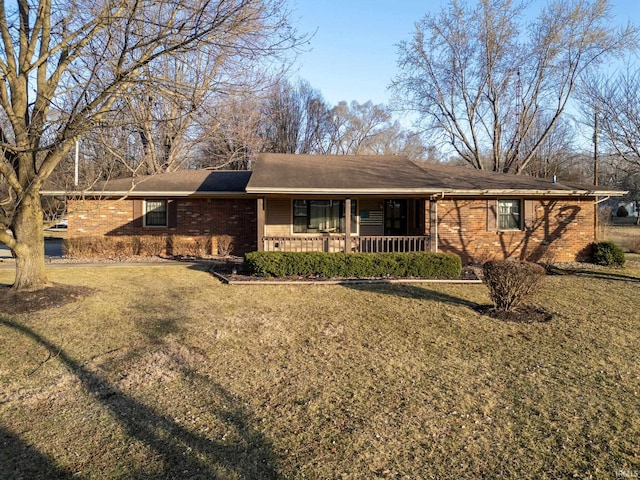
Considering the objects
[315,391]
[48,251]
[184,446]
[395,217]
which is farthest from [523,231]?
[48,251]

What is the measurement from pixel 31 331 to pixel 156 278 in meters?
4.43

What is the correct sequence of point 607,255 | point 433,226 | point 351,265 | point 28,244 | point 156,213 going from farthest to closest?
point 156,213 → point 607,255 → point 433,226 → point 351,265 → point 28,244

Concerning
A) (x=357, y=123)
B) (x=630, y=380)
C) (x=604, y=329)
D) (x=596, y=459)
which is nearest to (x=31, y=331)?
(x=596, y=459)

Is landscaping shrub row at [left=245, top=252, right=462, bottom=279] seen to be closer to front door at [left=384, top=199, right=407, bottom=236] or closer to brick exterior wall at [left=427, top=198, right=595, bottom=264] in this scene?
brick exterior wall at [left=427, top=198, right=595, bottom=264]

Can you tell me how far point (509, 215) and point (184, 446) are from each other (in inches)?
543

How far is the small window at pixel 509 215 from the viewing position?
47.2 ft

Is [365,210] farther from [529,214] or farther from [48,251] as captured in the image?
[48,251]

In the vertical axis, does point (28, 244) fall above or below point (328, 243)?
above

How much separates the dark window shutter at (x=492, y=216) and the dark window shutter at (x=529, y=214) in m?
1.02

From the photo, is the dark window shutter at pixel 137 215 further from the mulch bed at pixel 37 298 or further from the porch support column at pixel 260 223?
the mulch bed at pixel 37 298

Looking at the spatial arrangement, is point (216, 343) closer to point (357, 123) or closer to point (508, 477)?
point (508, 477)

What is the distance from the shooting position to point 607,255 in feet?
44.8

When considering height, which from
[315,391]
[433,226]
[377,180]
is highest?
[377,180]

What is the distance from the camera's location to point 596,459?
3.21m
